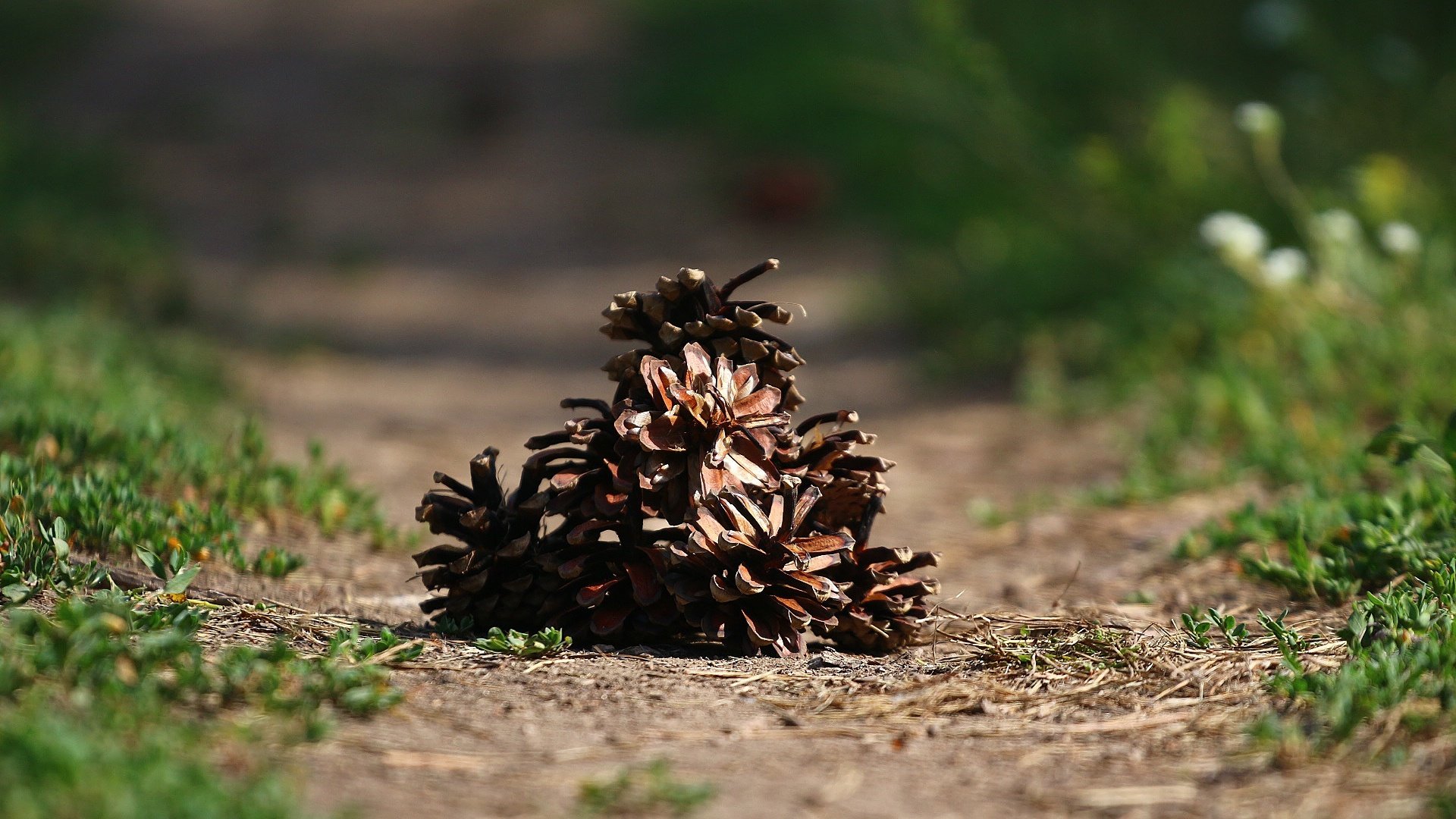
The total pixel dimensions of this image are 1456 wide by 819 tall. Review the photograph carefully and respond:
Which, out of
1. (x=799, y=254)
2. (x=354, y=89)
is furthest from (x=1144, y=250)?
(x=354, y=89)

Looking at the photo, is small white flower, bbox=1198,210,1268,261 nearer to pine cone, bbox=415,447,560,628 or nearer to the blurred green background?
the blurred green background

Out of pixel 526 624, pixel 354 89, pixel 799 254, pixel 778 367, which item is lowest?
pixel 526 624

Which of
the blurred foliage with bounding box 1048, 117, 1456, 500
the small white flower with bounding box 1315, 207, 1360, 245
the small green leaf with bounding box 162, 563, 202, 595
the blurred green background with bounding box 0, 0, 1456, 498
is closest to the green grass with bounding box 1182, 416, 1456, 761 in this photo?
the blurred foliage with bounding box 1048, 117, 1456, 500

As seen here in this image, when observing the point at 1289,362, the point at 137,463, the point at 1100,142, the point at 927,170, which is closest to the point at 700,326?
the point at 137,463

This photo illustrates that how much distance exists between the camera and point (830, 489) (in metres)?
2.61

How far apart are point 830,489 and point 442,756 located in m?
1.00

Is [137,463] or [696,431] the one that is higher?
[137,463]

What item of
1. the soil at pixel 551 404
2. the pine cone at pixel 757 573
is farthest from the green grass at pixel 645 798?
the pine cone at pixel 757 573

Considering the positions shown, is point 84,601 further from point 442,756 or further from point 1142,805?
point 1142,805

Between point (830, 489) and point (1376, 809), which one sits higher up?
point (830, 489)

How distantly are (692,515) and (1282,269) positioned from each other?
295 centimetres

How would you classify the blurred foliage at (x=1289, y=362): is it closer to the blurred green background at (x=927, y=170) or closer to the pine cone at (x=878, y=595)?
the blurred green background at (x=927, y=170)

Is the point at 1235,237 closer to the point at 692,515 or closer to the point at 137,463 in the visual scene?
the point at 692,515

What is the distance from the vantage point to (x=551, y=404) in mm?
6277
